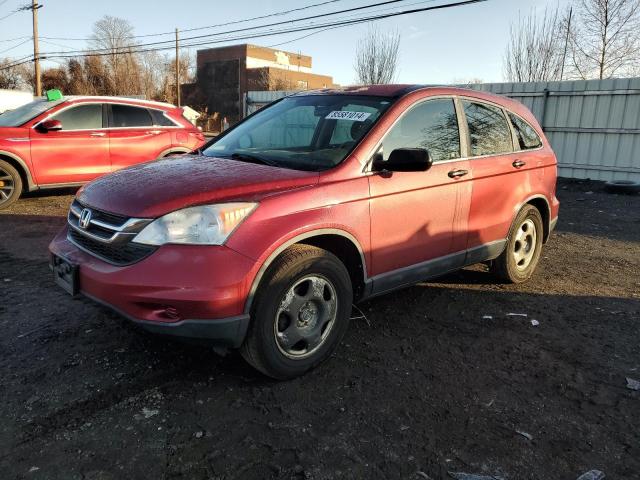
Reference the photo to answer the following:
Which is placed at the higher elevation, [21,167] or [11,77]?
[11,77]

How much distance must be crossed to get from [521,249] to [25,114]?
776cm

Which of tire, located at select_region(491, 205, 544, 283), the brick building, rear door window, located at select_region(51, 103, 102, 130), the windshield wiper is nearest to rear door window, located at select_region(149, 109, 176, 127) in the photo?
rear door window, located at select_region(51, 103, 102, 130)

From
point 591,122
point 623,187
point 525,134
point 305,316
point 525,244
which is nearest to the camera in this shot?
point 305,316

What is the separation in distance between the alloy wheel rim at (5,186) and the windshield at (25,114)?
32.1 inches

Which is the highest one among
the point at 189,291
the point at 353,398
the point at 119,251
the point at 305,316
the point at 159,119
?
the point at 159,119

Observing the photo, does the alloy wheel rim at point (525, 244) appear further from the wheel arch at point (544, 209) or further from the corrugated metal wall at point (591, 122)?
the corrugated metal wall at point (591, 122)

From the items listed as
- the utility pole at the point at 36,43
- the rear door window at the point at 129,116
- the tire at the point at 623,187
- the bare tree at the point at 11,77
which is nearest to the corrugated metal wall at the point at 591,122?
the tire at the point at 623,187

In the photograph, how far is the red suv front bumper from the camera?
8.52ft

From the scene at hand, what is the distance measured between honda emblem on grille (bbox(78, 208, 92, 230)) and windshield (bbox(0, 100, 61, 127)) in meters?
5.90

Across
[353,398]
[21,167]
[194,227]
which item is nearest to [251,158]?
[194,227]

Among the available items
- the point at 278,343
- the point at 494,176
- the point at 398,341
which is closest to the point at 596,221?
the point at 494,176

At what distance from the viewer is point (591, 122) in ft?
40.9

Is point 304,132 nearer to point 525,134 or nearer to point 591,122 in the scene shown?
point 525,134

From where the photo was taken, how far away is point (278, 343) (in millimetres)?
2928
